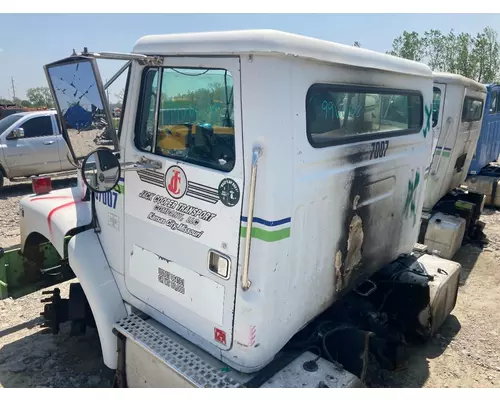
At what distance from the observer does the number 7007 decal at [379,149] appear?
9.92 feet

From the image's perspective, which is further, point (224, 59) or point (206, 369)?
point (206, 369)

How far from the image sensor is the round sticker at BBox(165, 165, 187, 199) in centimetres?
255

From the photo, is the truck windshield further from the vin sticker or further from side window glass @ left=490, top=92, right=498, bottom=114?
side window glass @ left=490, top=92, right=498, bottom=114

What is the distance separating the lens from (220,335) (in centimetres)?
254

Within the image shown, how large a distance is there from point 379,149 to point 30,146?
29.4 ft

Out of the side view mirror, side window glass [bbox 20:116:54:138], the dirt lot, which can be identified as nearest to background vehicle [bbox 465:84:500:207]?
the dirt lot

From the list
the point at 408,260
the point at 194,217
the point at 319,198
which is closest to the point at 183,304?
the point at 194,217

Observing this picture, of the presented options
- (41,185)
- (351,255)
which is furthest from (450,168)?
(41,185)

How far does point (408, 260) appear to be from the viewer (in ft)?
13.5

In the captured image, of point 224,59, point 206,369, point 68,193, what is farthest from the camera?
point 68,193

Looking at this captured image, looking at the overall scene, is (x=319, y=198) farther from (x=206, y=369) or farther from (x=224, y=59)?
(x=206, y=369)

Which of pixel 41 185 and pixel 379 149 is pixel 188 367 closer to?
pixel 379 149

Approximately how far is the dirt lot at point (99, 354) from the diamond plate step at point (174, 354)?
3.19 feet

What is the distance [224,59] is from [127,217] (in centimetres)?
130
